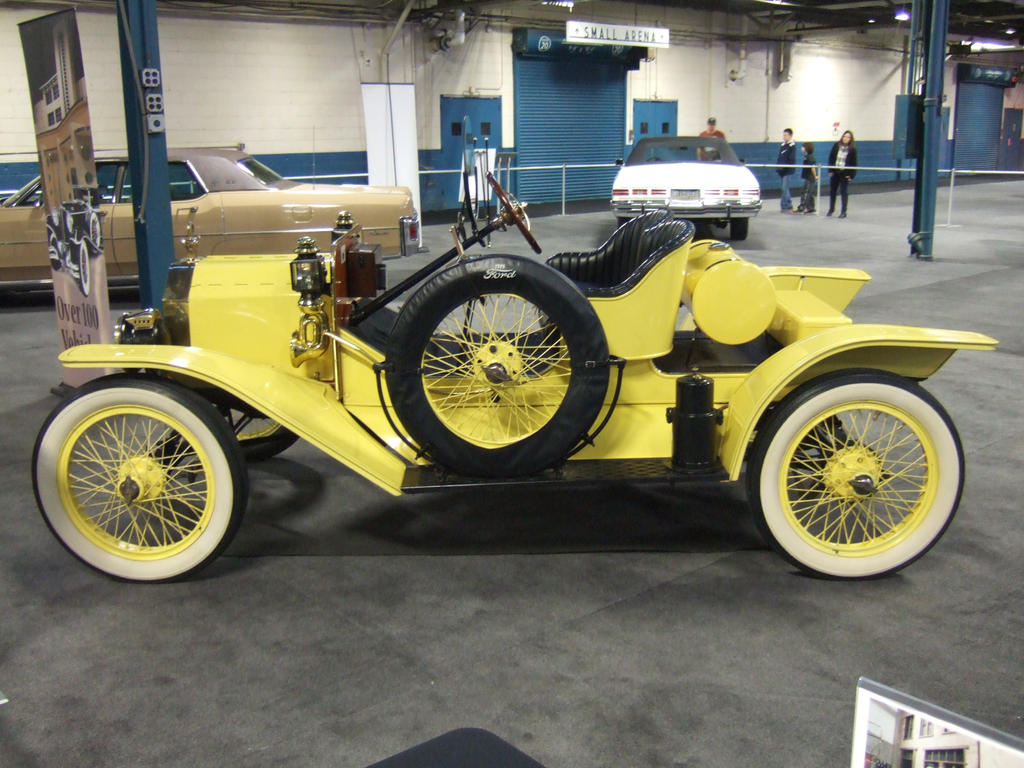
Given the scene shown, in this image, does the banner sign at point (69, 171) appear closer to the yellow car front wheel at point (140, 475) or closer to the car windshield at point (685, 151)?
the yellow car front wheel at point (140, 475)

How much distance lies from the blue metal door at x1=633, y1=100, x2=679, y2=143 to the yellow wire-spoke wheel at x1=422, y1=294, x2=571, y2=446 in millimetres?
19123

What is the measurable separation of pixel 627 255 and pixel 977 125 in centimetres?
3194

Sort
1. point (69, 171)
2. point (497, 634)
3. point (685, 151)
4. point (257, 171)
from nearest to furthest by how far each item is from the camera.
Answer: point (497, 634), point (69, 171), point (257, 171), point (685, 151)

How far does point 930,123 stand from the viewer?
1127cm

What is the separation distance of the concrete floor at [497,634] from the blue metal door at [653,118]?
18.2 metres

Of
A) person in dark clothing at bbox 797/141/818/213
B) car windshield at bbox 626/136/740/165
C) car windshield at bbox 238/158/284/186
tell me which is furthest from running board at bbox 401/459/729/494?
person in dark clothing at bbox 797/141/818/213

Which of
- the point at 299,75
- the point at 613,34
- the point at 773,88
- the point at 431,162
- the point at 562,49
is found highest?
the point at 613,34

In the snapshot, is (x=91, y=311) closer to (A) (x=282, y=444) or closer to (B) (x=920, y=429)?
(A) (x=282, y=444)

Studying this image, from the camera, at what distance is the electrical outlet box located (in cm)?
598

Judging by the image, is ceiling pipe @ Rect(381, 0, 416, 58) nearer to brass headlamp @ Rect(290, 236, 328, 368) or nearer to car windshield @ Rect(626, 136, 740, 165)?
car windshield @ Rect(626, 136, 740, 165)

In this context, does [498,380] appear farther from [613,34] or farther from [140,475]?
[613,34]

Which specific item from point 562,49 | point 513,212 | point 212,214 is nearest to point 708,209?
point 212,214

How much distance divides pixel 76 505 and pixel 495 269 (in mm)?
1754

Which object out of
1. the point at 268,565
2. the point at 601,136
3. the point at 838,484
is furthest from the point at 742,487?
the point at 601,136
